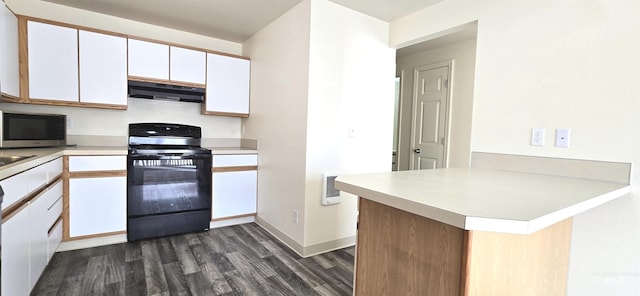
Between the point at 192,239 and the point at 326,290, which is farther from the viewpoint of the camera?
the point at 192,239

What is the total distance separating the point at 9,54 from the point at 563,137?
3.88 metres

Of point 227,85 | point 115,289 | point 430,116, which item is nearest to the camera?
point 115,289

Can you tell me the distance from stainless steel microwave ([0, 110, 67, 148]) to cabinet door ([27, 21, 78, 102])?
231 mm

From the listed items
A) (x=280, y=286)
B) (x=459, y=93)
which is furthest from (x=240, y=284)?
(x=459, y=93)

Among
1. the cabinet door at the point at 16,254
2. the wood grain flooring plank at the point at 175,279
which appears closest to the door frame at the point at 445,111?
the wood grain flooring plank at the point at 175,279

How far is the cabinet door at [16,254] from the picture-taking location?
1.28m

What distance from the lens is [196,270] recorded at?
2.22m

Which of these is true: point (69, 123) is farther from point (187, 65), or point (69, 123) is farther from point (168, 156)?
point (187, 65)

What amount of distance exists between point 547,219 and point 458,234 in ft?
0.82

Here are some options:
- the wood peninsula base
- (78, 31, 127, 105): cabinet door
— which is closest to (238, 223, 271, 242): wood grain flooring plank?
the wood peninsula base

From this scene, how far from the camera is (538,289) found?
4.39 feet

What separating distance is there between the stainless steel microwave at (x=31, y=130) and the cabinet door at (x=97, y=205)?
0.45 metres

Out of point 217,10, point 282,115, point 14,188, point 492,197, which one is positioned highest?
point 217,10

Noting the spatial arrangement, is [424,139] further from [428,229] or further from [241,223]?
[428,229]
